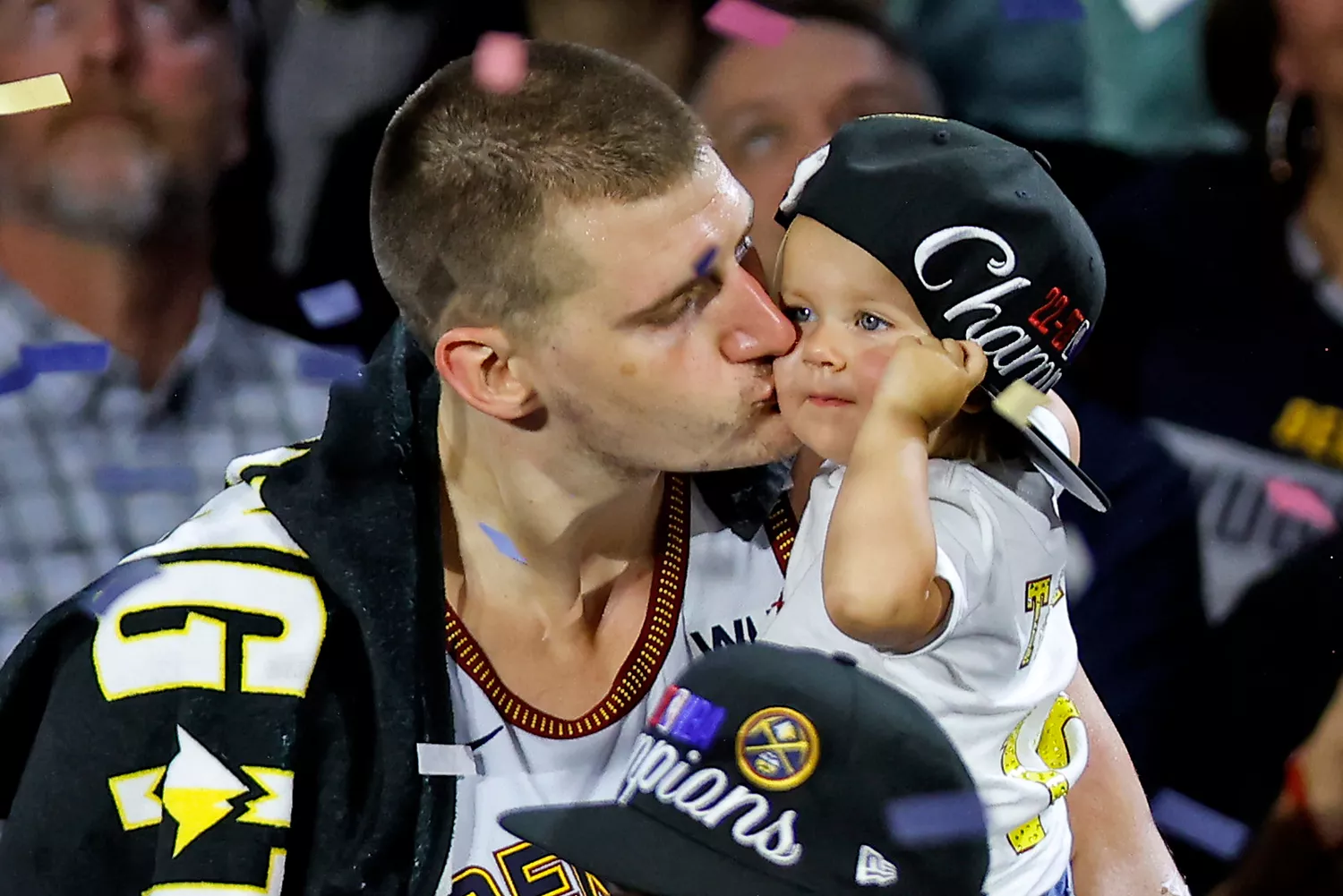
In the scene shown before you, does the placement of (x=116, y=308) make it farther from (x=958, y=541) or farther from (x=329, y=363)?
(x=958, y=541)

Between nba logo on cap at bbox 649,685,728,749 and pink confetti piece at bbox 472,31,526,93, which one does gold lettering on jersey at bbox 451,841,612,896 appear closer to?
nba logo on cap at bbox 649,685,728,749

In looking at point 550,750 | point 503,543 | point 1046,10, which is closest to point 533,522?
point 503,543

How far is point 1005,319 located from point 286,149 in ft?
1.64

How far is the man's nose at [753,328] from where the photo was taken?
765mm

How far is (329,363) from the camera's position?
96 cm

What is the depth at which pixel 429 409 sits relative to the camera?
934mm

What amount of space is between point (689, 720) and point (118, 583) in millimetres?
377

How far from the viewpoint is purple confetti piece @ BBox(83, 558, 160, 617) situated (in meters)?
0.83

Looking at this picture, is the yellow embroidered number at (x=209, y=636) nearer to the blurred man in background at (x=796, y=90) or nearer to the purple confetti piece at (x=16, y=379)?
the purple confetti piece at (x=16, y=379)

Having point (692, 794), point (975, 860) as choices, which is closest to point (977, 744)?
point (975, 860)

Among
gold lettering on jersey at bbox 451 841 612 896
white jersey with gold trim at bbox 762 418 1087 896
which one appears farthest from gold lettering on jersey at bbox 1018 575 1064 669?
gold lettering on jersey at bbox 451 841 612 896

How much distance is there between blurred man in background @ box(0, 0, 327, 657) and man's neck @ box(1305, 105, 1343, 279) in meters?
0.69

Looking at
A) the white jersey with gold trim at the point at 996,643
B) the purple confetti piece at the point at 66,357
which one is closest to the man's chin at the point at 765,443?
the white jersey with gold trim at the point at 996,643

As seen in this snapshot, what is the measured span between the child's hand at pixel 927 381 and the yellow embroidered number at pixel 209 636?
1.29ft
